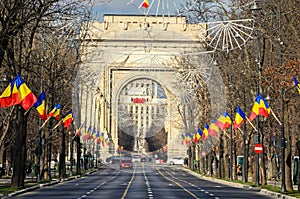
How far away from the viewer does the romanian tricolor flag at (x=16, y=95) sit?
1523 inches

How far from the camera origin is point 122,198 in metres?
34.9

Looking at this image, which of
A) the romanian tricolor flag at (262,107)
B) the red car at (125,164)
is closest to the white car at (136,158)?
the red car at (125,164)

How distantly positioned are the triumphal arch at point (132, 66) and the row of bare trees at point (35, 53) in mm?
1895

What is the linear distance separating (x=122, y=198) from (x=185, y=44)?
49655 millimetres

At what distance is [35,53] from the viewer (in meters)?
60.5

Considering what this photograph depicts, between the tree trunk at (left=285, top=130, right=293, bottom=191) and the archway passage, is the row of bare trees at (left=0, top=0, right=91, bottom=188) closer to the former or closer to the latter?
Answer: the tree trunk at (left=285, top=130, right=293, bottom=191)

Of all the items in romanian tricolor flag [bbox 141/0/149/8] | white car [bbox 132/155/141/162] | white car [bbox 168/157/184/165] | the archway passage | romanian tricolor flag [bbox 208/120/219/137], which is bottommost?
white car [bbox 168/157/184/165]

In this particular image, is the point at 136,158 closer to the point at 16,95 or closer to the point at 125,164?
the point at 125,164

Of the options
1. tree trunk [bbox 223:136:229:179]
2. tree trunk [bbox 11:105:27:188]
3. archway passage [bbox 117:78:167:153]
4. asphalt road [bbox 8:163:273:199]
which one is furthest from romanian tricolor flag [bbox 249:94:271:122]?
archway passage [bbox 117:78:167:153]

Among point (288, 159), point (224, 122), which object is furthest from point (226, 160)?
point (288, 159)

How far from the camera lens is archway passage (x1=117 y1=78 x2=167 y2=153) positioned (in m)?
121

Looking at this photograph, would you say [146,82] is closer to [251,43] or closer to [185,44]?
[185,44]

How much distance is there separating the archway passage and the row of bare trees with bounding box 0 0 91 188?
129 feet

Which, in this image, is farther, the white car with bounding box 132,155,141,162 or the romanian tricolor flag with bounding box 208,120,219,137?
the white car with bounding box 132,155,141,162
